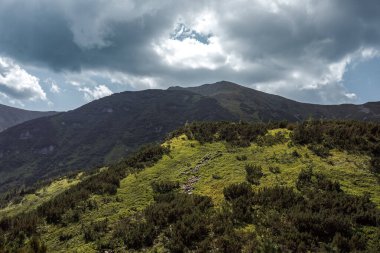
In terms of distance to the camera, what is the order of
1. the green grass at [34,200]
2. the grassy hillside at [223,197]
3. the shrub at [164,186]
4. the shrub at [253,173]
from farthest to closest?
1. the green grass at [34,200]
2. the shrub at [164,186]
3. the shrub at [253,173]
4. the grassy hillside at [223,197]

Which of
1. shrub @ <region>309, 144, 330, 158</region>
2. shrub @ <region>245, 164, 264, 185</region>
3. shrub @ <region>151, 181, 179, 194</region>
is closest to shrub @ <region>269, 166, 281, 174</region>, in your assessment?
shrub @ <region>245, 164, 264, 185</region>

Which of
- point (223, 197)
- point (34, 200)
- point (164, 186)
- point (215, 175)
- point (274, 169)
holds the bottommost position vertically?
point (34, 200)

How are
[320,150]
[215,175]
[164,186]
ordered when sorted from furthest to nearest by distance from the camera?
[320,150], [215,175], [164,186]

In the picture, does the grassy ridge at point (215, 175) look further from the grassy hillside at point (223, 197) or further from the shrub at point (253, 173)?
the shrub at point (253, 173)

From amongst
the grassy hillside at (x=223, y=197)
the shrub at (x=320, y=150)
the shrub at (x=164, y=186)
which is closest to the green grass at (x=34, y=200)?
the grassy hillside at (x=223, y=197)

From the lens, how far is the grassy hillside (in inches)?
503

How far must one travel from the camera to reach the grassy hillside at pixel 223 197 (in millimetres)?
12773

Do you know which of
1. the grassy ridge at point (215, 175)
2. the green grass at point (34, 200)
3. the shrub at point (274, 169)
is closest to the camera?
the grassy ridge at point (215, 175)

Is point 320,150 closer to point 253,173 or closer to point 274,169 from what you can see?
point 274,169

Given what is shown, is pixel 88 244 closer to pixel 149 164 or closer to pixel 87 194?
pixel 87 194

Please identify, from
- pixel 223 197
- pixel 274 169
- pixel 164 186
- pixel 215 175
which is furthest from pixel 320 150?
pixel 164 186

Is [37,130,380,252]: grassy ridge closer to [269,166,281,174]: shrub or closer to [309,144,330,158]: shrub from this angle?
[269,166,281,174]: shrub

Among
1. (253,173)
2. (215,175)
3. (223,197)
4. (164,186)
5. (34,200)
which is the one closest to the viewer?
(223,197)

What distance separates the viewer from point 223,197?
55.9 feet
